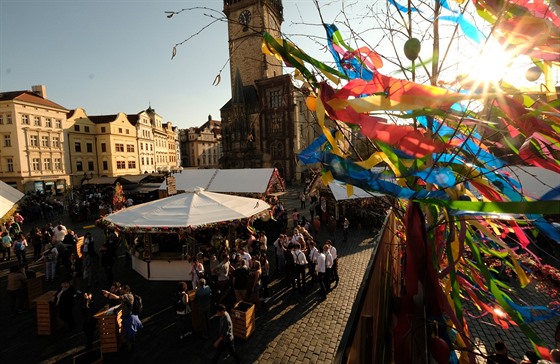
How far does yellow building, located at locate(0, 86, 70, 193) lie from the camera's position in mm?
34594

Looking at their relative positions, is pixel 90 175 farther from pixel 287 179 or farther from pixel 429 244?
pixel 429 244

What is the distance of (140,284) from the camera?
32.1 feet

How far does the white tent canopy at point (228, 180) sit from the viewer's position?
1770 centimetres

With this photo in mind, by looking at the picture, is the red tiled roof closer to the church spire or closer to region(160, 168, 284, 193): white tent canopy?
the church spire

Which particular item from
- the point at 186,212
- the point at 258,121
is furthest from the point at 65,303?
the point at 258,121

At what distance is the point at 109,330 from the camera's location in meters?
6.14

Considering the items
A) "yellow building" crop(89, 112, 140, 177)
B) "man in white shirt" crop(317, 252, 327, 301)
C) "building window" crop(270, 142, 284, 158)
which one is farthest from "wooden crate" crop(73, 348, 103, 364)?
"yellow building" crop(89, 112, 140, 177)

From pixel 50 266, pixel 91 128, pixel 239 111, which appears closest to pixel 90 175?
pixel 91 128

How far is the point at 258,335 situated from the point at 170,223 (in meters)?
4.42

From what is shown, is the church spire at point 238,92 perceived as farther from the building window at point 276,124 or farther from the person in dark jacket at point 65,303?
the person in dark jacket at point 65,303

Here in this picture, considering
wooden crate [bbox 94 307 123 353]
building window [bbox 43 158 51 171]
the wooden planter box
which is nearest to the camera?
wooden crate [bbox 94 307 123 353]

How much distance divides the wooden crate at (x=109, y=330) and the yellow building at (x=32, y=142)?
39960mm

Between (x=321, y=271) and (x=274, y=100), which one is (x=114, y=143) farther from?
(x=321, y=271)

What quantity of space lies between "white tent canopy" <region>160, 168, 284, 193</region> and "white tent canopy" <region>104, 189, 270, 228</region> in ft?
20.4
